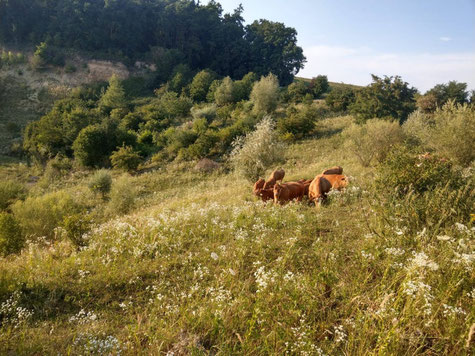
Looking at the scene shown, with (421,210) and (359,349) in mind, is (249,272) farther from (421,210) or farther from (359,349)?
(421,210)

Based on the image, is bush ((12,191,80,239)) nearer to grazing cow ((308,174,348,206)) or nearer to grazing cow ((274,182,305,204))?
grazing cow ((274,182,305,204))

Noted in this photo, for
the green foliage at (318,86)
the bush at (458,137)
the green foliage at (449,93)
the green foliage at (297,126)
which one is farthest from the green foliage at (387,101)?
the green foliage at (318,86)

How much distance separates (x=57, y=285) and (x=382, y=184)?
7.47 m

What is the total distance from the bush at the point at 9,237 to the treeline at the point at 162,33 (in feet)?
185

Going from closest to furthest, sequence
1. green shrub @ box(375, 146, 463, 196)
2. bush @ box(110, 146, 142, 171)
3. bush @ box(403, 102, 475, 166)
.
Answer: green shrub @ box(375, 146, 463, 196) < bush @ box(403, 102, 475, 166) < bush @ box(110, 146, 142, 171)

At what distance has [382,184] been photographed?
6.65 meters

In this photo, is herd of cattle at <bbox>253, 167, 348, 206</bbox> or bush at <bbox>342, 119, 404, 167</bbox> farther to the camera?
bush at <bbox>342, 119, 404, 167</bbox>

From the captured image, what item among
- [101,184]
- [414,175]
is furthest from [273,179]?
[101,184]

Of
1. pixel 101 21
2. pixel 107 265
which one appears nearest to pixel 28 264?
pixel 107 265

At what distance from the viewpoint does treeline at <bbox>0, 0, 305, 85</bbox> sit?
182 feet

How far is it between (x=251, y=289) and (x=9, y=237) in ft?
25.2

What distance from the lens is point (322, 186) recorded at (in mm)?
8156

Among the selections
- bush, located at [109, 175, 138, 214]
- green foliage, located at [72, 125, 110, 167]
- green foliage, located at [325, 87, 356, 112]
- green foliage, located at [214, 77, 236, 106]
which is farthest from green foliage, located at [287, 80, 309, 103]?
bush, located at [109, 175, 138, 214]

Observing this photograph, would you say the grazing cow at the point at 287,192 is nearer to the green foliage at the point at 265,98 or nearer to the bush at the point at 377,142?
the bush at the point at 377,142
